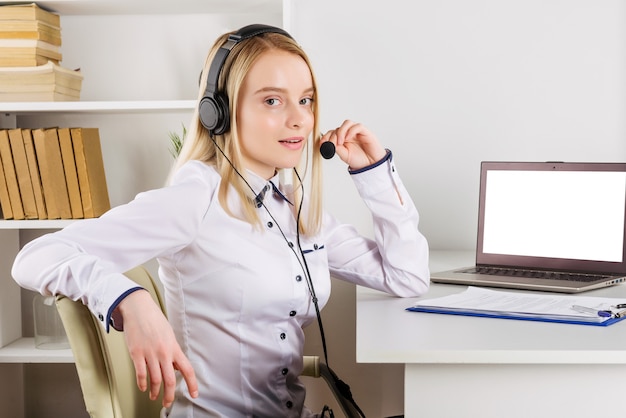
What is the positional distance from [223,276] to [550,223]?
92cm

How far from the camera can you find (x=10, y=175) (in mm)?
2055

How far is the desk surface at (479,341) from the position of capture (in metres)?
1.00

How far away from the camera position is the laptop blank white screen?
1.74 m

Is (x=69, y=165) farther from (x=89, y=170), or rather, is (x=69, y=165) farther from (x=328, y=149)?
(x=328, y=149)

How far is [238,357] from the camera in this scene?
1301mm

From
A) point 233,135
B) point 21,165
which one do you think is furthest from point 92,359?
point 21,165

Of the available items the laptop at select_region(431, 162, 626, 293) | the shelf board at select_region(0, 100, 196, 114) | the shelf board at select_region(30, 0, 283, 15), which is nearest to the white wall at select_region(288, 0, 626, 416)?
the shelf board at select_region(30, 0, 283, 15)

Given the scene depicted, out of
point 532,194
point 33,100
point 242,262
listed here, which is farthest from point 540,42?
point 33,100

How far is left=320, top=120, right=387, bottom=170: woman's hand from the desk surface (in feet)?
1.15

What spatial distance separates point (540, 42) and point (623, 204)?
1.98 feet

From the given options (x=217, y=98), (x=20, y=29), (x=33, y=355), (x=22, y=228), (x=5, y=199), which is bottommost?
(x=33, y=355)

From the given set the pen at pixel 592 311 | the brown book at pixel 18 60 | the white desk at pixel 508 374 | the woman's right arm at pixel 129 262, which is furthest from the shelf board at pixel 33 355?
the pen at pixel 592 311

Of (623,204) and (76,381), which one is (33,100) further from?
(623,204)

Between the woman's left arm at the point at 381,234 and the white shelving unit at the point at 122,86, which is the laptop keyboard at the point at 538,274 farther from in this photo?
the white shelving unit at the point at 122,86
